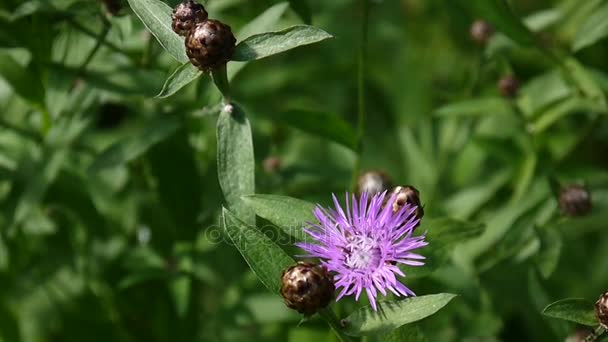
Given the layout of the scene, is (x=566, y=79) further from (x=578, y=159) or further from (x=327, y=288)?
(x=327, y=288)

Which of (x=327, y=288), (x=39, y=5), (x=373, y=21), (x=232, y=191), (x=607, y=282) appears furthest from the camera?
(x=373, y=21)

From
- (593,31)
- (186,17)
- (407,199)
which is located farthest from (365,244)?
(593,31)

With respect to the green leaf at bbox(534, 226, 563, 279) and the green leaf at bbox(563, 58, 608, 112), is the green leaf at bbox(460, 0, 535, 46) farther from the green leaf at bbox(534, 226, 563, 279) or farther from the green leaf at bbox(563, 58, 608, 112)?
the green leaf at bbox(534, 226, 563, 279)

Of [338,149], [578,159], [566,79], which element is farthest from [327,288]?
[578,159]

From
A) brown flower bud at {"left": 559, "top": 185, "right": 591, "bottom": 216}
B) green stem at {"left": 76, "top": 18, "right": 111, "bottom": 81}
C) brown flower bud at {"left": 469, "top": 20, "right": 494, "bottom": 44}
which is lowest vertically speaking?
brown flower bud at {"left": 559, "top": 185, "right": 591, "bottom": 216}

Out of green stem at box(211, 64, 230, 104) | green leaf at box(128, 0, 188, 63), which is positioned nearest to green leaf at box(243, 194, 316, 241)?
green stem at box(211, 64, 230, 104)

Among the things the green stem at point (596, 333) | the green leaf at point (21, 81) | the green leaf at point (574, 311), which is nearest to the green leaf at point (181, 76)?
the green leaf at point (21, 81)
